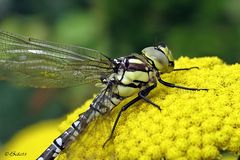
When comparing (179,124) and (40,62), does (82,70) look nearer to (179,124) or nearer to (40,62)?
(40,62)

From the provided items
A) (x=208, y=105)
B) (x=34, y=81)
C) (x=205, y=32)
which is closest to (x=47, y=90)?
(x=205, y=32)

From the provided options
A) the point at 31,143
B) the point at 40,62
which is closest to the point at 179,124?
the point at 40,62

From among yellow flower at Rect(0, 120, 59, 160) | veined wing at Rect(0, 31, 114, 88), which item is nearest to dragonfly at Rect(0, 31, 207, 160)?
veined wing at Rect(0, 31, 114, 88)

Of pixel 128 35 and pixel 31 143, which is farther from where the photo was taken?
pixel 128 35

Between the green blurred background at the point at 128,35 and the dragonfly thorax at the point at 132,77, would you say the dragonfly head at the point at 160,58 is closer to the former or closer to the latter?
the dragonfly thorax at the point at 132,77

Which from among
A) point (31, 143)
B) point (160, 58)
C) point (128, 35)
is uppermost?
point (128, 35)

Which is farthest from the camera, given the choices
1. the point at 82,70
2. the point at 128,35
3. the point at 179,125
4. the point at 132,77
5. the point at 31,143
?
the point at 128,35

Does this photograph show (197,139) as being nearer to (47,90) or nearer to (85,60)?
(85,60)

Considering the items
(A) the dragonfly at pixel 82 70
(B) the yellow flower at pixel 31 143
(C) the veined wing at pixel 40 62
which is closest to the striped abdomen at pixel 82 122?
(A) the dragonfly at pixel 82 70

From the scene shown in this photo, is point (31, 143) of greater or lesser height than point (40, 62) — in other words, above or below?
below
